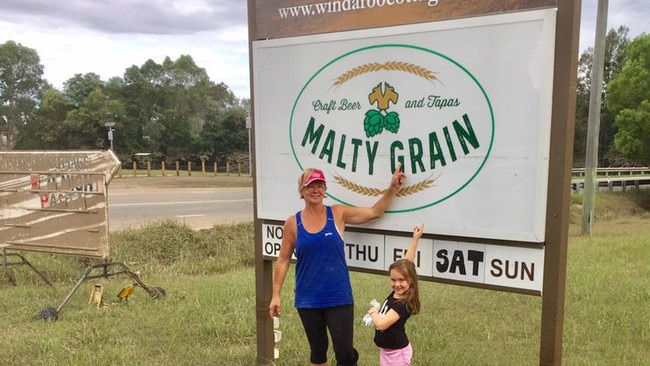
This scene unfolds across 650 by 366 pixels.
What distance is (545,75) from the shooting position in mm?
2881

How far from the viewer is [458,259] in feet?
10.8

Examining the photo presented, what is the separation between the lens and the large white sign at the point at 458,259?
3.06 m

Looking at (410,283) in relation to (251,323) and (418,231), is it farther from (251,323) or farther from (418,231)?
(251,323)

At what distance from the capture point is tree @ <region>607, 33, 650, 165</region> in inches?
1080

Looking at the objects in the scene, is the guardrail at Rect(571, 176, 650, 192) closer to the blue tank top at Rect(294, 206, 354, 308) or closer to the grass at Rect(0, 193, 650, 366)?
the grass at Rect(0, 193, 650, 366)

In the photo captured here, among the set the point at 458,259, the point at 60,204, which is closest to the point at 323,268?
the point at 458,259

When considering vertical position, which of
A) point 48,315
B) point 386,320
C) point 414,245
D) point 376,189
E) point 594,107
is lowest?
point 48,315

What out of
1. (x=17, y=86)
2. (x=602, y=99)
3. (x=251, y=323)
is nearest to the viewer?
(x=251, y=323)

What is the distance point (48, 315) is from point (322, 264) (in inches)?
130

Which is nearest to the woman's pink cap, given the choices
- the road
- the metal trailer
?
the metal trailer

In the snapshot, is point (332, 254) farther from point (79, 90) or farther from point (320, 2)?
point (79, 90)

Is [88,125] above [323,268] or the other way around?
above

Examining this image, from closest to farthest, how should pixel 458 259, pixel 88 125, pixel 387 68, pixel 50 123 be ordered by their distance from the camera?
pixel 458 259 < pixel 387 68 < pixel 88 125 < pixel 50 123

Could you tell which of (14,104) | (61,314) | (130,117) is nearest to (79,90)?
(130,117)
